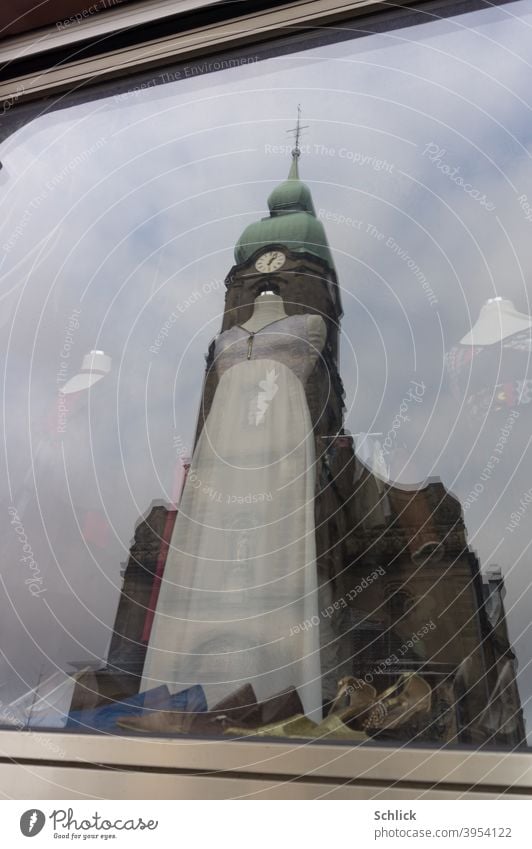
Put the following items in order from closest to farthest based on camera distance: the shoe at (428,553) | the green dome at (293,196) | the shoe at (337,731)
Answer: the shoe at (337,731) < the shoe at (428,553) < the green dome at (293,196)

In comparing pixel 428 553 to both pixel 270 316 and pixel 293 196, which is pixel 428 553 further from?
pixel 270 316

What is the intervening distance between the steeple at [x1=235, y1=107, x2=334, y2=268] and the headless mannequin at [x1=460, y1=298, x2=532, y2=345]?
409 mm

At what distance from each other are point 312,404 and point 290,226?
1.28 feet

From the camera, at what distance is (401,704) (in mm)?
672

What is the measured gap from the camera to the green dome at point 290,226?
1.13 meters

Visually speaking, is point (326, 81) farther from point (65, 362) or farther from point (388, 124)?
point (65, 362)

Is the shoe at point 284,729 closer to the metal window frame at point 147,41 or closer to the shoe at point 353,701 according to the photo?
the shoe at point 353,701

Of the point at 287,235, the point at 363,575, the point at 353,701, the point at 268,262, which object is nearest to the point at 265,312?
the point at 268,262

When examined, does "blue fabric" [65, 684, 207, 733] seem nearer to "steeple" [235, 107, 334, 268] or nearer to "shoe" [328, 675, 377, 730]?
"shoe" [328, 675, 377, 730]

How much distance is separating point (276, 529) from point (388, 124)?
0.73m

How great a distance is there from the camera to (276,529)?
1.02 metres

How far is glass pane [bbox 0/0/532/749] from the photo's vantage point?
0.75 meters

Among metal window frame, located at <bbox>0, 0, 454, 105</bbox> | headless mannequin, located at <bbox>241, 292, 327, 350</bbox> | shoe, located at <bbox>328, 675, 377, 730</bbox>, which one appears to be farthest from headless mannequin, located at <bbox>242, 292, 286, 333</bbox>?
shoe, located at <bbox>328, 675, 377, 730</bbox>

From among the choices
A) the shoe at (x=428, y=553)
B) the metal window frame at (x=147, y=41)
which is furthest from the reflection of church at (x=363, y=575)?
the metal window frame at (x=147, y=41)
